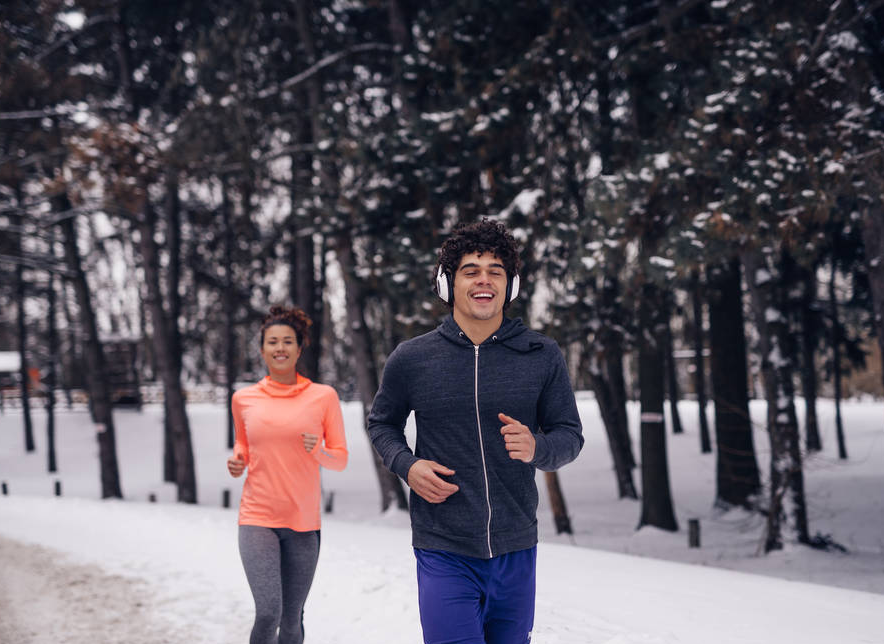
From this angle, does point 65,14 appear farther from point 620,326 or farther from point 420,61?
point 620,326

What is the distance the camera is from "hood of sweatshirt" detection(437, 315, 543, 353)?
2.81 meters

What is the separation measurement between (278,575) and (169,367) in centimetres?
1497

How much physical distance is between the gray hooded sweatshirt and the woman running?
1.57 meters

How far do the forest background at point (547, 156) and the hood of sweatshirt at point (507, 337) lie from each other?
6.12 m

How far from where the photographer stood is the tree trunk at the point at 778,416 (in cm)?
1098

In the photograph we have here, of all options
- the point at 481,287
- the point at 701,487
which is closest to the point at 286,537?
the point at 481,287

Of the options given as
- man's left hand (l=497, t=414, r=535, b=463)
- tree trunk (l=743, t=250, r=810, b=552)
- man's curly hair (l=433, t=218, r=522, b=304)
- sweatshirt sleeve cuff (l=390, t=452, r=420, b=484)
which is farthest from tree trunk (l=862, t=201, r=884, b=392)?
sweatshirt sleeve cuff (l=390, t=452, r=420, b=484)

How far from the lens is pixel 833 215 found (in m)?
10.4

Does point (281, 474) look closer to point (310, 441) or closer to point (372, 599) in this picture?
point (310, 441)

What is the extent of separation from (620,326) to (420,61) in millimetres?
5115

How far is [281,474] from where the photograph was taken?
4258 millimetres

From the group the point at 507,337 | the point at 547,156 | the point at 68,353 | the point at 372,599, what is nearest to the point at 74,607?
the point at 372,599

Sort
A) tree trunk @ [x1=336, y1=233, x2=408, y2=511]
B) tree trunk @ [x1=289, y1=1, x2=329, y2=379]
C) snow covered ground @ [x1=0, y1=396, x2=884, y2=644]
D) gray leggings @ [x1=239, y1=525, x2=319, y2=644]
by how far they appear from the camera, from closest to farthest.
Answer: gray leggings @ [x1=239, y1=525, x2=319, y2=644] → snow covered ground @ [x1=0, y1=396, x2=884, y2=644] → tree trunk @ [x1=289, y1=1, x2=329, y2=379] → tree trunk @ [x1=336, y1=233, x2=408, y2=511]

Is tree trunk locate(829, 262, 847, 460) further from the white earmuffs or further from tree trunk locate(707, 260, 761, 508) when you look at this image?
the white earmuffs
